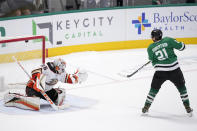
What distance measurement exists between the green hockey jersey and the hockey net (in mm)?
1835

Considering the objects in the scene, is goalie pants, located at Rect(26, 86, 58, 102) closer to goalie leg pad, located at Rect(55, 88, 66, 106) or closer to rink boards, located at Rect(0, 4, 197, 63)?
goalie leg pad, located at Rect(55, 88, 66, 106)

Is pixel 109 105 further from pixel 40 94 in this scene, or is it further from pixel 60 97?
pixel 40 94

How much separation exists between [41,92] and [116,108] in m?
1.02

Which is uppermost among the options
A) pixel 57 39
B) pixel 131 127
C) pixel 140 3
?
pixel 140 3

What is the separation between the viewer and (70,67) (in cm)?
804

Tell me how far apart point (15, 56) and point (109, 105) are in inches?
63.2

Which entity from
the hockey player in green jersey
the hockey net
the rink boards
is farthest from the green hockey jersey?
→ the rink boards

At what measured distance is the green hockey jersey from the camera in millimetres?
4883

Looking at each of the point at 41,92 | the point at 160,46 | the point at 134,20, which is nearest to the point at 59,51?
the point at 134,20

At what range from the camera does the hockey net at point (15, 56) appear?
19.5 feet

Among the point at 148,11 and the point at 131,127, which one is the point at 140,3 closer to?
the point at 148,11

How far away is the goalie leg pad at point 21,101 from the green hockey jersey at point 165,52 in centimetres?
160

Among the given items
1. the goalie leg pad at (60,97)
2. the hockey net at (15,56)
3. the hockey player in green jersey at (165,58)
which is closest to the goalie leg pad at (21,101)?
the goalie leg pad at (60,97)

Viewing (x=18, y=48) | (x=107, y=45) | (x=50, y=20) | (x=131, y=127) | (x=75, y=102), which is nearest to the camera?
(x=131, y=127)
